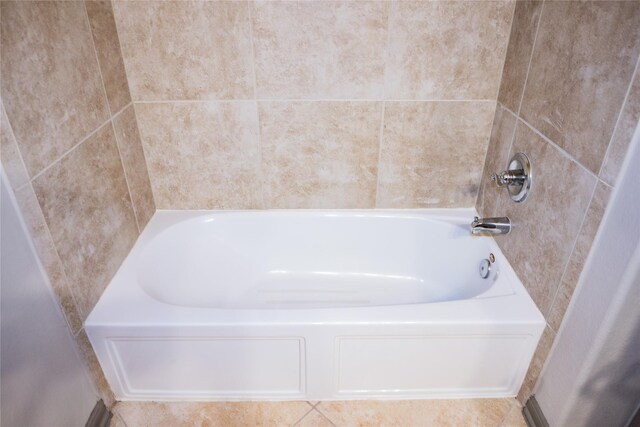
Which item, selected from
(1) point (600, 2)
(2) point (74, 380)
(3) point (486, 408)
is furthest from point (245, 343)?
(1) point (600, 2)

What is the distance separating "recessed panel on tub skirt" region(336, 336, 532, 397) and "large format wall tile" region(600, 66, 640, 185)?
0.60 m

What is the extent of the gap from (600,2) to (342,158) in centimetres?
100

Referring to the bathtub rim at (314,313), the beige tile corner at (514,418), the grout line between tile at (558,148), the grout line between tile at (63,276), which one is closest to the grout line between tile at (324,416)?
the bathtub rim at (314,313)

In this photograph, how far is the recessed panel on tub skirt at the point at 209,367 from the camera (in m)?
1.38

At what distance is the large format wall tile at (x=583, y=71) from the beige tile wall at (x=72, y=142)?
4.64 ft

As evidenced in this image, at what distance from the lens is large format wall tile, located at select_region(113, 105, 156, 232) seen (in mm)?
1596

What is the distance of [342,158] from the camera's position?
1.82 m

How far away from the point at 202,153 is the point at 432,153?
948 millimetres

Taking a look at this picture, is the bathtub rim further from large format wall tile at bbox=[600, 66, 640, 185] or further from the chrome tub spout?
large format wall tile at bbox=[600, 66, 640, 185]

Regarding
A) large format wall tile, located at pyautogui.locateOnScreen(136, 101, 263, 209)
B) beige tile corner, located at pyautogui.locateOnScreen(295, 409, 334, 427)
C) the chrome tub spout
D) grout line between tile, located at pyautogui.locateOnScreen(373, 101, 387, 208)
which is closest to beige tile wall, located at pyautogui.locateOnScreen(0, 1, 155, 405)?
large format wall tile, located at pyautogui.locateOnScreen(136, 101, 263, 209)

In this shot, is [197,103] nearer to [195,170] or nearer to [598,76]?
[195,170]

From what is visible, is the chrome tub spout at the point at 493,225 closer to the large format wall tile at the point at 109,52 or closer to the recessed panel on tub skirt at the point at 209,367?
the recessed panel on tub skirt at the point at 209,367

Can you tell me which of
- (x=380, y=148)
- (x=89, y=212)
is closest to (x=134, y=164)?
(x=89, y=212)

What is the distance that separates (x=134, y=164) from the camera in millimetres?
1695
